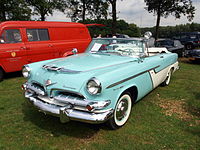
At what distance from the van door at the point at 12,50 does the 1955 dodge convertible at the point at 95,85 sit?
9.36ft

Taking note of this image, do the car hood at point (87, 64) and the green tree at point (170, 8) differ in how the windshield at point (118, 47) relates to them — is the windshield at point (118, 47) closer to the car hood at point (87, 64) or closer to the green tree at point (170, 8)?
the car hood at point (87, 64)

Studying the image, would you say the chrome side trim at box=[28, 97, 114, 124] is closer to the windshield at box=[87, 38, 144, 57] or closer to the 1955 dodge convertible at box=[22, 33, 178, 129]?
the 1955 dodge convertible at box=[22, 33, 178, 129]

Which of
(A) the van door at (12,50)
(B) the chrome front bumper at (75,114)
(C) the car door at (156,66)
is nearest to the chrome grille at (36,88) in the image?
(B) the chrome front bumper at (75,114)

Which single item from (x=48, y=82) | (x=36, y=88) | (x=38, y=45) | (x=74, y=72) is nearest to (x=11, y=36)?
(x=38, y=45)

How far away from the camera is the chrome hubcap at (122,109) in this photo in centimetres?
274

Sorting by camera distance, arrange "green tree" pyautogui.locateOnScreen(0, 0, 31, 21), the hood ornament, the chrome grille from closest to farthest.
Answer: the hood ornament
the chrome grille
"green tree" pyautogui.locateOnScreen(0, 0, 31, 21)

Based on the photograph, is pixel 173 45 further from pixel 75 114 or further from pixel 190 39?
pixel 75 114

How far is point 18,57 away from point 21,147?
399 centimetres

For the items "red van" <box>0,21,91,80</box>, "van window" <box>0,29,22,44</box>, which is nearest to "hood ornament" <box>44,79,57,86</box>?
"red van" <box>0,21,91,80</box>

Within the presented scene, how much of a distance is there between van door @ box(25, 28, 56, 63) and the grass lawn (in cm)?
242

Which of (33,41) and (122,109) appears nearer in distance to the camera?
→ (122,109)

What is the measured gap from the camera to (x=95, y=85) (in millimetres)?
2250

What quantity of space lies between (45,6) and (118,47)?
45.4 feet

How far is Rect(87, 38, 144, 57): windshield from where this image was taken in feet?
11.7
